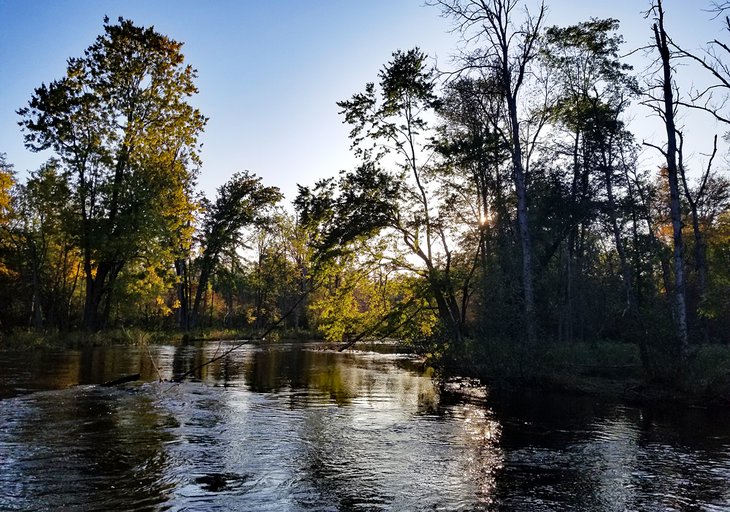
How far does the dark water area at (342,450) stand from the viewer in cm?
764

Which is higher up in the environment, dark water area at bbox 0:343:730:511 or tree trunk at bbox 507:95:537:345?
tree trunk at bbox 507:95:537:345

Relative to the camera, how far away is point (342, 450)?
1039cm

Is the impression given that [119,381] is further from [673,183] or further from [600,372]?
[673,183]

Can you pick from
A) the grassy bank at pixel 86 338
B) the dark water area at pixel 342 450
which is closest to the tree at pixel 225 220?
the grassy bank at pixel 86 338

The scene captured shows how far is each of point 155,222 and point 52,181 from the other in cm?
893

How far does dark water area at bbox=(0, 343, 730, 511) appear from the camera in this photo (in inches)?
301

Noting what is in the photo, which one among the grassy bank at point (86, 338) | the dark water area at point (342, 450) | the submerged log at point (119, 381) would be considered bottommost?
the dark water area at point (342, 450)

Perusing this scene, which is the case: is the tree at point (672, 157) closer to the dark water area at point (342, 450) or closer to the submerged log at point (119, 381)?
the dark water area at point (342, 450)

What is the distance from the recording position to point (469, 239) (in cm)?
2784

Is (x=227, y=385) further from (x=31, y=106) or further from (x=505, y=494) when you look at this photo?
(x=31, y=106)

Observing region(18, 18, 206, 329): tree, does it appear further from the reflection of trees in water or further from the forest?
the reflection of trees in water

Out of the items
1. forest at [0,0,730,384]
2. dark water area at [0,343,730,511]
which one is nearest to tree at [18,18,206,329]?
forest at [0,0,730,384]

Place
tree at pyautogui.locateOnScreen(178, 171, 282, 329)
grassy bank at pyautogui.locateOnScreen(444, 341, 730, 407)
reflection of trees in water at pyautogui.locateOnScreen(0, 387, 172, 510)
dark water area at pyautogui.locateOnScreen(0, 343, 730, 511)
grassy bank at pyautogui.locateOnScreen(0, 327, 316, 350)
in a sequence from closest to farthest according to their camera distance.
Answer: reflection of trees in water at pyautogui.locateOnScreen(0, 387, 172, 510) → dark water area at pyautogui.locateOnScreen(0, 343, 730, 511) → grassy bank at pyautogui.locateOnScreen(444, 341, 730, 407) → grassy bank at pyautogui.locateOnScreen(0, 327, 316, 350) → tree at pyautogui.locateOnScreen(178, 171, 282, 329)

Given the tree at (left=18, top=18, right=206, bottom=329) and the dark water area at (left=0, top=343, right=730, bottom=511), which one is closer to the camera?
the dark water area at (left=0, top=343, right=730, bottom=511)
